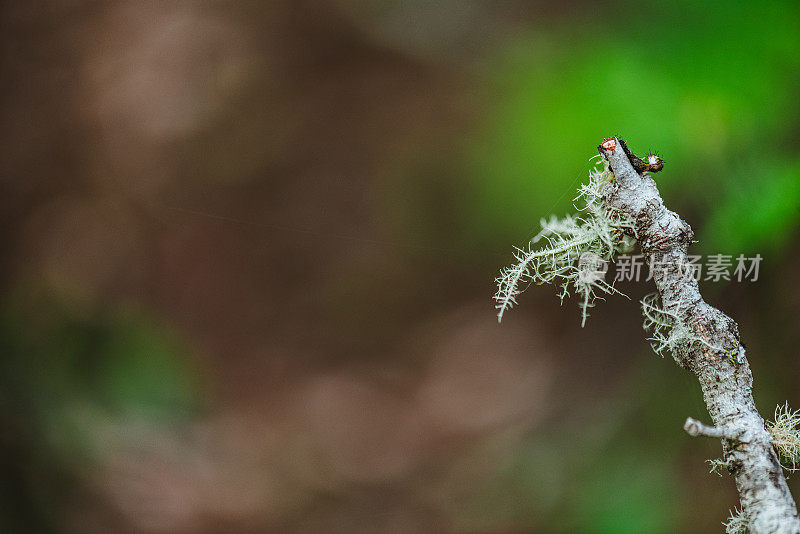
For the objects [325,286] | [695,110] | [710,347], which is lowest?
[710,347]

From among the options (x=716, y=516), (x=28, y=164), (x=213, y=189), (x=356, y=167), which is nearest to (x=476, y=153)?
(x=356, y=167)

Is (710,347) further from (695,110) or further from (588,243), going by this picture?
(695,110)

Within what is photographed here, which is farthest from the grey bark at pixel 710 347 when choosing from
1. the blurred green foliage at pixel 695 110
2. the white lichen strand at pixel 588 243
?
the blurred green foliage at pixel 695 110

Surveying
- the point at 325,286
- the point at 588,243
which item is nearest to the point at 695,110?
the point at 588,243

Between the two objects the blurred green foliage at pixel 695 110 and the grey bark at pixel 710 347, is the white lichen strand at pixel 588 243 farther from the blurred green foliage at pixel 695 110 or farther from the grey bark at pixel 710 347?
the blurred green foliage at pixel 695 110

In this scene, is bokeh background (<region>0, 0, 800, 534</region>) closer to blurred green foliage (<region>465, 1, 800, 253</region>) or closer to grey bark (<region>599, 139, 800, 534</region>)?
blurred green foliage (<region>465, 1, 800, 253</region>)

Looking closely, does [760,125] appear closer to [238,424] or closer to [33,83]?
[238,424]

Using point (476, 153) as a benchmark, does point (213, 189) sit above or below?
above
